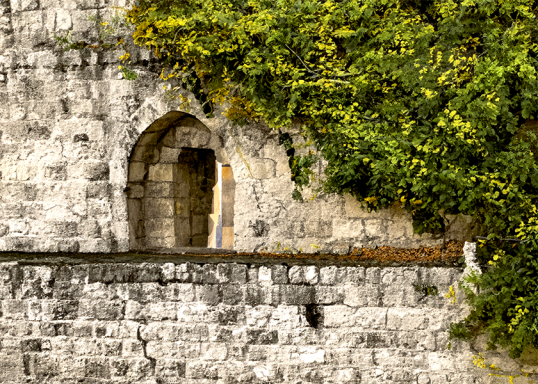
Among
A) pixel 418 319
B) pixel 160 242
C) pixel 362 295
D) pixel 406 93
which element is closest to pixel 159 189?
pixel 160 242

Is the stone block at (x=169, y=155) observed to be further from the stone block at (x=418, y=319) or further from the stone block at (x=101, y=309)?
the stone block at (x=418, y=319)

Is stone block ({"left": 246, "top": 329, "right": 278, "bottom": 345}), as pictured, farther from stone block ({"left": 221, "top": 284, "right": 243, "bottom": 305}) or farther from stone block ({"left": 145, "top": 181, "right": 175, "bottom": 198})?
stone block ({"left": 145, "top": 181, "right": 175, "bottom": 198})

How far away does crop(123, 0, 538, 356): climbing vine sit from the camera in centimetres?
420

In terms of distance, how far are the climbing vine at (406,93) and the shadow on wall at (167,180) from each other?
0.81m

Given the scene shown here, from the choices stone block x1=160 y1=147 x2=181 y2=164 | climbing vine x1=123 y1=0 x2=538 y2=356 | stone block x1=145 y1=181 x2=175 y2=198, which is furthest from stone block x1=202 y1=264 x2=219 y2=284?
stone block x1=160 y1=147 x2=181 y2=164

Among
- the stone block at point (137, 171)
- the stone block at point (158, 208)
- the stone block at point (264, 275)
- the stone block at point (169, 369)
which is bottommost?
the stone block at point (169, 369)

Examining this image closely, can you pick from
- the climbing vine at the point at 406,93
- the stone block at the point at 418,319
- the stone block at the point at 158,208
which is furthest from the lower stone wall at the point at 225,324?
the stone block at the point at 158,208

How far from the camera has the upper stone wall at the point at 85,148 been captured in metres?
5.16

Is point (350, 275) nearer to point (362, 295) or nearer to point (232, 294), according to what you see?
point (362, 295)

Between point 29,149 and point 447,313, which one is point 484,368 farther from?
point 29,149

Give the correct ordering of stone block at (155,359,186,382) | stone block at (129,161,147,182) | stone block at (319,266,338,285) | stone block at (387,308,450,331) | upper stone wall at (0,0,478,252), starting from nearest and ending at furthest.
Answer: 1. stone block at (387,308,450,331)
2. stone block at (319,266,338,285)
3. stone block at (155,359,186,382)
4. upper stone wall at (0,0,478,252)
5. stone block at (129,161,147,182)

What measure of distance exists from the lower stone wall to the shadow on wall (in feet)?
3.04

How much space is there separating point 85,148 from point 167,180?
94cm

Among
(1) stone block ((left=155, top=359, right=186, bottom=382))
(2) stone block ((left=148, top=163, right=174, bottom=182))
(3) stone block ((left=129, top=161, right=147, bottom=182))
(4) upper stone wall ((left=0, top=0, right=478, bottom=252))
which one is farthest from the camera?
(2) stone block ((left=148, top=163, right=174, bottom=182))
